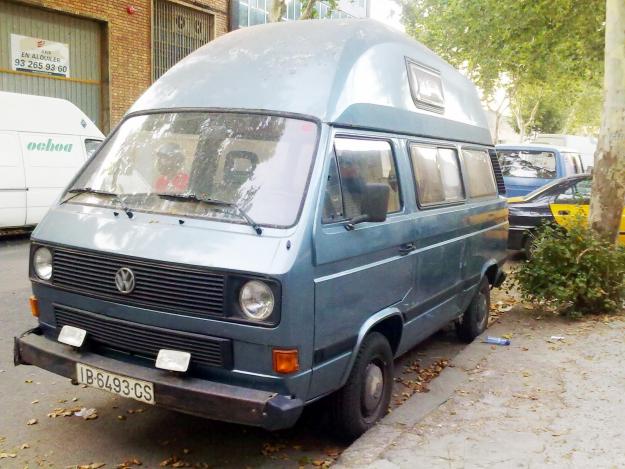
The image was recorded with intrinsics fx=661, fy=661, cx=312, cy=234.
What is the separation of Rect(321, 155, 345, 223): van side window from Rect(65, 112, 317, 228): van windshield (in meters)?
0.16

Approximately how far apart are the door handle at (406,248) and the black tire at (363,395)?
2.01 ft

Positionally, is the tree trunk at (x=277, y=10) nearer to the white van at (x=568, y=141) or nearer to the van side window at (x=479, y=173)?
the van side window at (x=479, y=173)

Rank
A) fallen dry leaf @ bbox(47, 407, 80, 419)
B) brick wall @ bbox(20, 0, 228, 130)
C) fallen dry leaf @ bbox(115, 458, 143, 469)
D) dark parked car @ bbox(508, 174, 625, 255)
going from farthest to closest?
brick wall @ bbox(20, 0, 228, 130) → dark parked car @ bbox(508, 174, 625, 255) → fallen dry leaf @ bbox(47, 407, 80, 419) → fallen dry leaf @ bbox(115, 458, 143, 469)

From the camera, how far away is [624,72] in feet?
24.4

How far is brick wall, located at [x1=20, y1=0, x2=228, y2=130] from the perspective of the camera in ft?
55.8

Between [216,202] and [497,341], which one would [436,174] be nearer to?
[497,341]

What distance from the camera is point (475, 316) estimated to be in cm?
673

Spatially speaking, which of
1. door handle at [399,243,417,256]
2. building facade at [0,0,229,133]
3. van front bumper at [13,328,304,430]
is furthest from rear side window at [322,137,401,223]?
building facade at [0,0,229,133]

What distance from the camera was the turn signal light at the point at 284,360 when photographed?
3400mm

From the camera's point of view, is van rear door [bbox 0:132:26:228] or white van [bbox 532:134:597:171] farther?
white van [bbox 532:134:597:171]

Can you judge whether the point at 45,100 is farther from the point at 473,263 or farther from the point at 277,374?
the point at 277,374

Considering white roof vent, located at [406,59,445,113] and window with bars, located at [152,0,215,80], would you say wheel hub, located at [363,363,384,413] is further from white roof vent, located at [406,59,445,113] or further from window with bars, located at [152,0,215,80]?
window with bars, located at [152,0,215,80]

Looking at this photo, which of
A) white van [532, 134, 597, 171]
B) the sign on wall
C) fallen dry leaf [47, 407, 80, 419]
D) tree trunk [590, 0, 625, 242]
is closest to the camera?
fallen dry leaf [47, 407, 80, 419]

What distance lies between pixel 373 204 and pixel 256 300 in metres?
0.98
